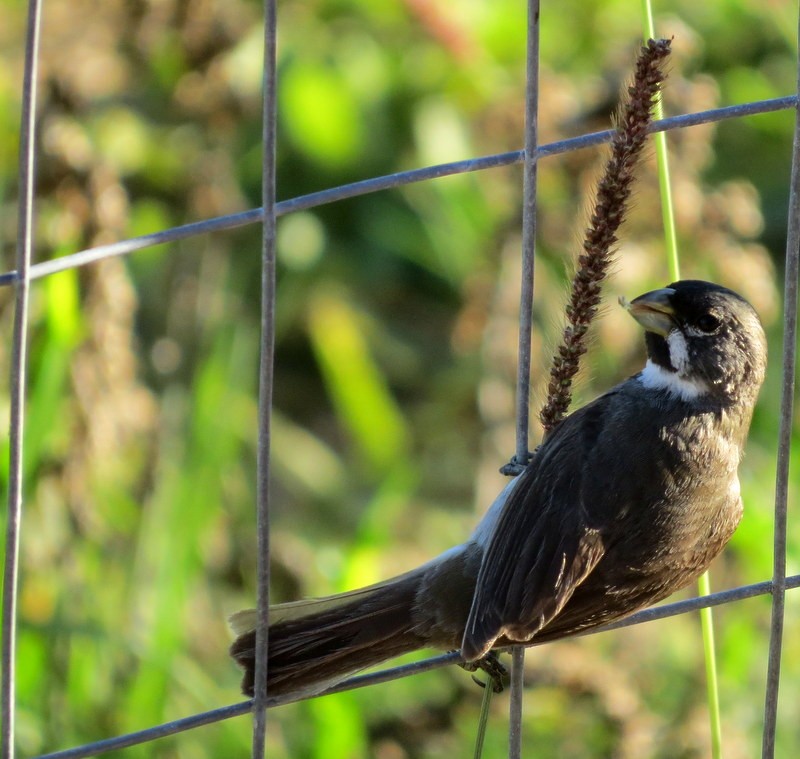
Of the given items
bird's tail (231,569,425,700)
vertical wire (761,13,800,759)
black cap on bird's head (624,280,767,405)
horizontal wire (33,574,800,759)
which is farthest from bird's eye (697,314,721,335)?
bird's tail (231,569,425,700)

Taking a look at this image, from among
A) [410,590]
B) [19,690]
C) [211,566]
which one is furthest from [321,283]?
[410,590]

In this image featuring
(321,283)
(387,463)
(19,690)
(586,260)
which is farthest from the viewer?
(321,283)

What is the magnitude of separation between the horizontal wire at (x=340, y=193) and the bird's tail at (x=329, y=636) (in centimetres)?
58

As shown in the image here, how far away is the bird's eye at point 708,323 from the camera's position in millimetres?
2111

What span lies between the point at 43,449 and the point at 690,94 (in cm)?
166

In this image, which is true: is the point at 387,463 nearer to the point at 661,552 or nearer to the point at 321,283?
the point at 321,283

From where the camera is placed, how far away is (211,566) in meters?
3.63

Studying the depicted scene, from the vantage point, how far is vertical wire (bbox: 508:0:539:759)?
5.35ft

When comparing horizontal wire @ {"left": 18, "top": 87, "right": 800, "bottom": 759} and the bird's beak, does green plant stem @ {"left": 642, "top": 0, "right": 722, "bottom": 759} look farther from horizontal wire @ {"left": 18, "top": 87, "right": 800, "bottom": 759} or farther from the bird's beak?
the bird's beak

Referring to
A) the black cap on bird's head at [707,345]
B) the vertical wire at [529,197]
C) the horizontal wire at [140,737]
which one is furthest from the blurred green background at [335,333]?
the horizontal wire at [140,737]

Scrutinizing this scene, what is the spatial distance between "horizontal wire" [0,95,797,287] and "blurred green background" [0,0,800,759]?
0.57 ft

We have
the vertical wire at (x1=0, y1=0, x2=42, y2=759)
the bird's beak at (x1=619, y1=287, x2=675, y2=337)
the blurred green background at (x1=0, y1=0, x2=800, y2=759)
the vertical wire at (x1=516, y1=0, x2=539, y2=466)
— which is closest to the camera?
the vertical wire at (x1=0, y1=0, x2=42, y2=759)

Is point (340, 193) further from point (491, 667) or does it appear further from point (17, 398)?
point (491, 667)

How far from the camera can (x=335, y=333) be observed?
14.7 ft
